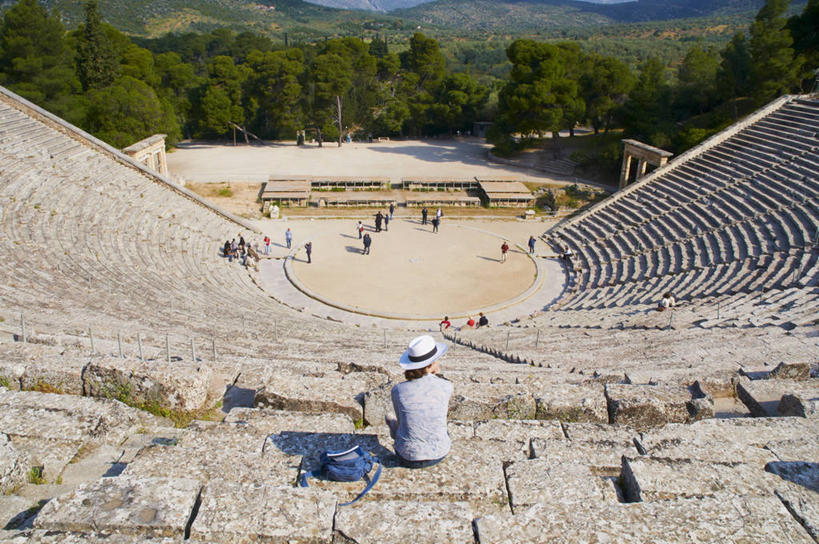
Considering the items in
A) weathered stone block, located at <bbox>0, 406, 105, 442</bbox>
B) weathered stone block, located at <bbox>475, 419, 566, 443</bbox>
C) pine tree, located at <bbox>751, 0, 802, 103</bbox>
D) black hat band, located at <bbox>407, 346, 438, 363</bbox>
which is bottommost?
weathered stone block, located at <bbox>0, 406, 105, 442</bbox>

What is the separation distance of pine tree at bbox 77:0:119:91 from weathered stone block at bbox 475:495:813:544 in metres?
41.0

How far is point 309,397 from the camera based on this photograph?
6879 mm

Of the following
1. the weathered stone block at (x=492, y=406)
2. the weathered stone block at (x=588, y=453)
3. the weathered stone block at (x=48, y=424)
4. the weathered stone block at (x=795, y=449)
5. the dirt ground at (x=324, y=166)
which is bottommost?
the dirt ground at (x=324, y=166)

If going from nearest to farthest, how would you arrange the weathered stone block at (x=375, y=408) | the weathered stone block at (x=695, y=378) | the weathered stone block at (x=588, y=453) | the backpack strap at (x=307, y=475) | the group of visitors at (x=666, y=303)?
the backpack strap at (x=307, y=475) < the weathered stone block at (x=588, y=453) < the weathered stone block at (x=375, y=408) < the weathered stone block at (x=695, y=378) < the group of visitors at (x=666, y=303)

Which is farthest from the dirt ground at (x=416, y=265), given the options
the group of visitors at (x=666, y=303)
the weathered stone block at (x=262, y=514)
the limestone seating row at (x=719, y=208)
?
the weathered stone block at (x=262, y=514)

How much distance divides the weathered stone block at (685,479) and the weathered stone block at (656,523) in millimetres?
325

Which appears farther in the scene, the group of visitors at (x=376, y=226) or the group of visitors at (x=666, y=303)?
the group of visitors at (x=376, y=226)

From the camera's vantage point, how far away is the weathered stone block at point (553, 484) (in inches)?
179

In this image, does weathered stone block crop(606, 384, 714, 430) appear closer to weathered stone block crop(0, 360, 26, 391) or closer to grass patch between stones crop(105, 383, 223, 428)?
grass patch between stones crop(105, 383, 223, 428)

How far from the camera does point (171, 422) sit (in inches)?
272

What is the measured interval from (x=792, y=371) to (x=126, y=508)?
9.14 m

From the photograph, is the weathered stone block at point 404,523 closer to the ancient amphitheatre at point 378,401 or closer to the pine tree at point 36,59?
the ancient amphitheatre at point 378,401

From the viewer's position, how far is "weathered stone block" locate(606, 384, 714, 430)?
711 centimetres

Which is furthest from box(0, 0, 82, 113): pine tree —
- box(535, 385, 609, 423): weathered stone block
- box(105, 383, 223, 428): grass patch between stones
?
box(535, 385, 609, 423): weathered stone block
